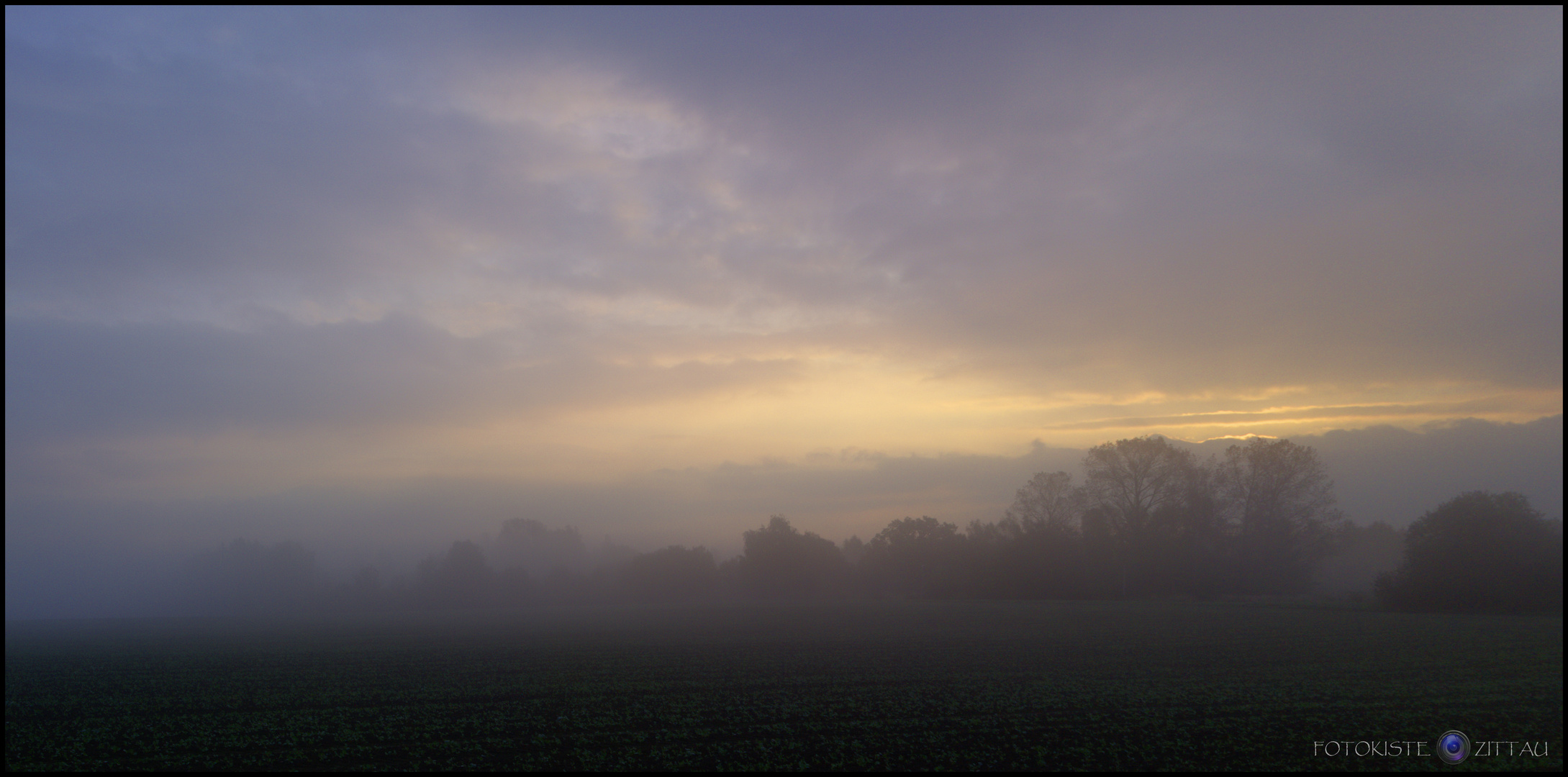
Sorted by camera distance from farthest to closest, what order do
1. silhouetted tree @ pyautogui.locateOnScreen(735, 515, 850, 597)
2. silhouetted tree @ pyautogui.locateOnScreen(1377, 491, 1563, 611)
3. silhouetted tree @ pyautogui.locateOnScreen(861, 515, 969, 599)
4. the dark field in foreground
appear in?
silhouetted tree @ pyautogui.locateOnScreen(735, 515, 850, 597) → silhouetted tree @ pyautogui.locateOnScreen(861, 515, 969, 599) → silhouetted tree @ pyautogui.locateOnScreen(1377, 491, 1563, 611) → the dark field in foreground

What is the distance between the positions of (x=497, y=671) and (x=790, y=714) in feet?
55.7

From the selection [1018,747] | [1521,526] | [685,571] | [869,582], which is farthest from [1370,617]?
[685,571]

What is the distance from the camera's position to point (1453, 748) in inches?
593

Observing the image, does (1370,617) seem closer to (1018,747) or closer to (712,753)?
(1018,747)

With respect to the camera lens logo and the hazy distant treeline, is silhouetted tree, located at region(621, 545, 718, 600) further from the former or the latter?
the camera lens logo

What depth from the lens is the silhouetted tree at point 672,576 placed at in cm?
14188

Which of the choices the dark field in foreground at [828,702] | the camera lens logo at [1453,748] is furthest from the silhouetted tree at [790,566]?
the camera lens logo at [1453,748]

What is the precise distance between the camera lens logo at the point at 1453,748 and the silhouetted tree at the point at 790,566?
121m

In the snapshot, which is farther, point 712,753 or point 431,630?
point 431,630

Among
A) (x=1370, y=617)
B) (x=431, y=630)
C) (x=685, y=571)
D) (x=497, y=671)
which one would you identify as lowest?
(x=685, y=571)

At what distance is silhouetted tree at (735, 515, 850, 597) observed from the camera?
439 ft

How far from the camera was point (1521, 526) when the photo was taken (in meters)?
55.8

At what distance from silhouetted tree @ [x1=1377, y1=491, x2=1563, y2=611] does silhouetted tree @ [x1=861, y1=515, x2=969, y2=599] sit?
54073 mm

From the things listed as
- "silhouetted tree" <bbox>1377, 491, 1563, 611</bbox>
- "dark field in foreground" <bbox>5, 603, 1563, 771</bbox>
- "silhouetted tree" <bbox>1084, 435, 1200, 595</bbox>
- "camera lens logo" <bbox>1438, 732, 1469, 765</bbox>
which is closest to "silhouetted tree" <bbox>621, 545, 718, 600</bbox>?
"silhouetted tree" <bbox>1084, 435, 1200, 595</bbox>
